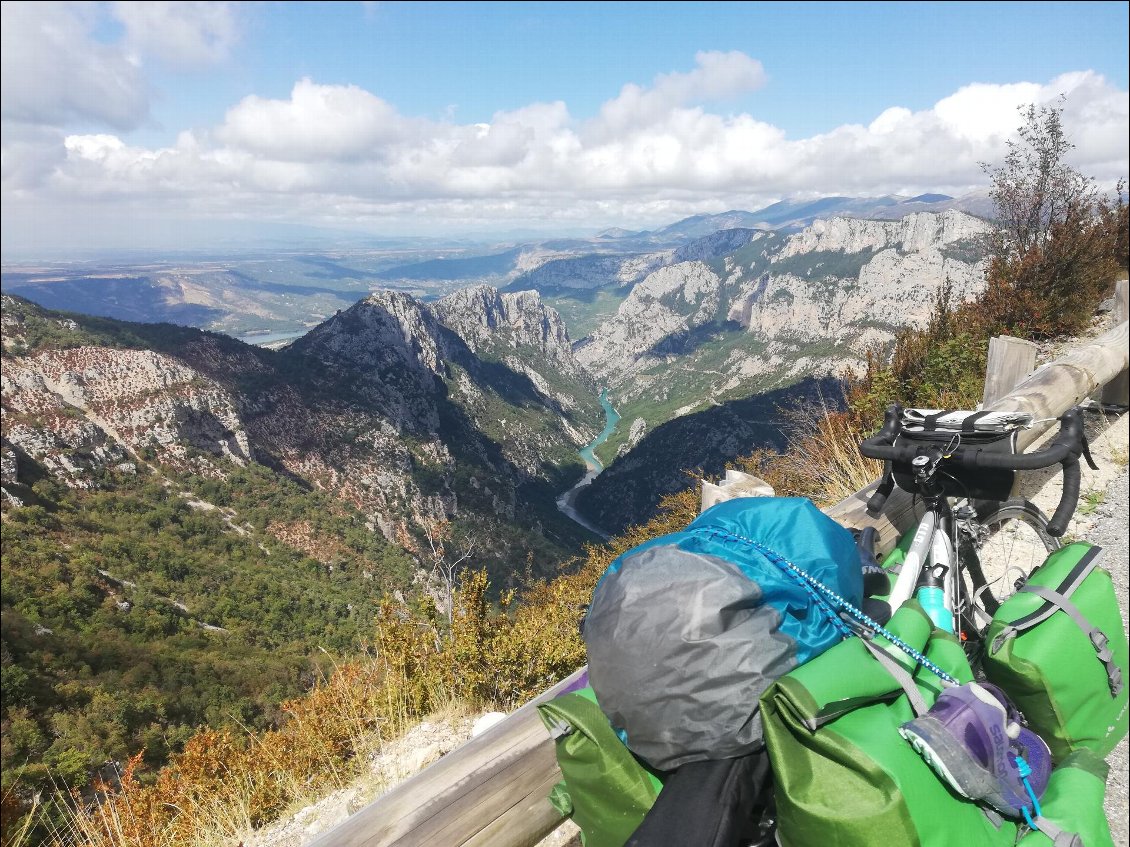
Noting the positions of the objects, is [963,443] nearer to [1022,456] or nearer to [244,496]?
[1022,456]

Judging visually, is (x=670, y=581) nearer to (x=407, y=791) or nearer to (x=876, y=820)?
(x=876, y=820)

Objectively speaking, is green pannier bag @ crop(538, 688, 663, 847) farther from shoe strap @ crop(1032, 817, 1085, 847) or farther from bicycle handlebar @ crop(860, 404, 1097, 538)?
bicycle handlebar @ crop(860, 404, 1097, 538)

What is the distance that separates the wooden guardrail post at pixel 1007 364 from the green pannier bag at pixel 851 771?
12.9ft

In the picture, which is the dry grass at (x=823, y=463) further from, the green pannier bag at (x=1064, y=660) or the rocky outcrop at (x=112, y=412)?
the rocky outcrop at (x=112, y=412)

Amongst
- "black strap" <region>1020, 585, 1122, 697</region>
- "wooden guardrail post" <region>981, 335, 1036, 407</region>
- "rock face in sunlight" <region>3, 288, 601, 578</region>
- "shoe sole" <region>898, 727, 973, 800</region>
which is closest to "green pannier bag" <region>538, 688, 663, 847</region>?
"shoe sole" <region>898, 727, 973, 800</region>

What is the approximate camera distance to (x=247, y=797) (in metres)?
3.30

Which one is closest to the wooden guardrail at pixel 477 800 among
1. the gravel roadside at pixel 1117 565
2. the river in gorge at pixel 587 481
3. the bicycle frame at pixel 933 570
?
the bicycle frame at pixel 933 570

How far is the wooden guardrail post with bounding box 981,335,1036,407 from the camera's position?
4.24 meters

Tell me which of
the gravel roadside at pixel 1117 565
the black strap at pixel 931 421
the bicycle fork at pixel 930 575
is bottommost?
the gravel roadside at pixel 1117 565

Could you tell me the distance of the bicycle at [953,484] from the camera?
7.05 ft

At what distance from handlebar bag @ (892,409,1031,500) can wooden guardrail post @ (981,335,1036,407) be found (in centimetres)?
232

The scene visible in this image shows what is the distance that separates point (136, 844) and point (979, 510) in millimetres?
4758

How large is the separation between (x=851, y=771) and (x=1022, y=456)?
5.35 ft

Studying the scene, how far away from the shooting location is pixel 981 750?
1.35 m
